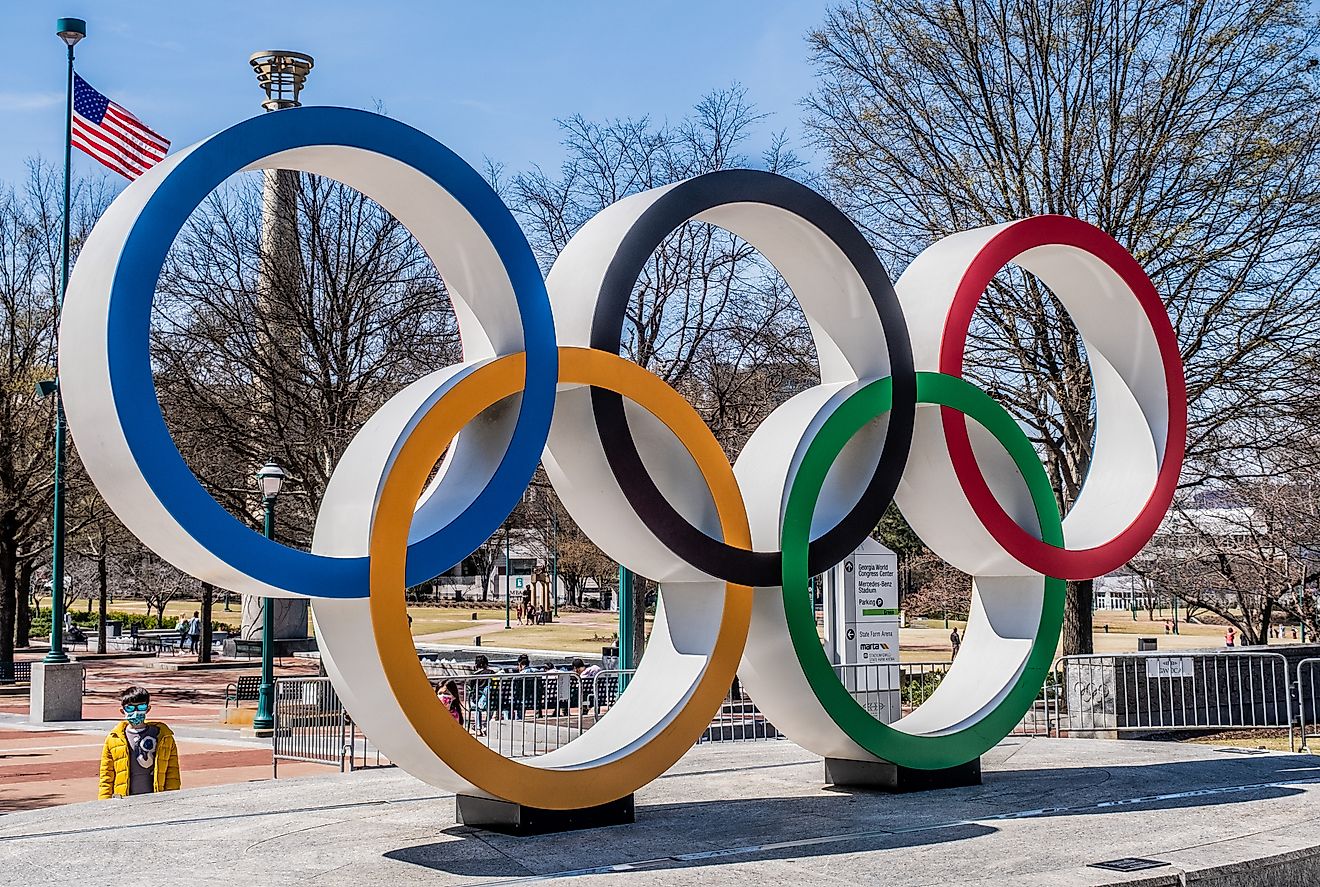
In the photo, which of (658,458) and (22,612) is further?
(22,612)

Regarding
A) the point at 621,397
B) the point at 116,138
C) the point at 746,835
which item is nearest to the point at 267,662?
the point at 116,138

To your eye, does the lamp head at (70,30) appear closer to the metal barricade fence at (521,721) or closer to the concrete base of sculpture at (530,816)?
the metal barricade fence at (521,721)

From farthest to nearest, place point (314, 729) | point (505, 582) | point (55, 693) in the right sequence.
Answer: point (505, 582)
point (55, 693)
point (314, 729)

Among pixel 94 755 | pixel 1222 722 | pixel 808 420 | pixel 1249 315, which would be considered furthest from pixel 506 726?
pixel 1249 315

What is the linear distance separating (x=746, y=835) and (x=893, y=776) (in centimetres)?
208

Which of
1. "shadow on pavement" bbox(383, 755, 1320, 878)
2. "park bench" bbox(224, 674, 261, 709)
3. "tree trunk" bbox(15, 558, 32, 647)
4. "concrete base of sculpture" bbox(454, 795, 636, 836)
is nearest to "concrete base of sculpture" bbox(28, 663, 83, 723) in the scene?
"park bench" bbox(224, 674, 261, 709)

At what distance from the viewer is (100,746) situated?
2123 centimetres

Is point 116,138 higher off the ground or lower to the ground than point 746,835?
higher

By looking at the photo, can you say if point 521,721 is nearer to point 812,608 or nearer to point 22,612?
point 812,608

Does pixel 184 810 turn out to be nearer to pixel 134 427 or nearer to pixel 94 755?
pixel 134 427

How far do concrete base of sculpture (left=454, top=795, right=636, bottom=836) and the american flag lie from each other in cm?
1679

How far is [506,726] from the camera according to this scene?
1792 centimetres

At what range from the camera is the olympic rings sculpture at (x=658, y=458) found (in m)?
7.56

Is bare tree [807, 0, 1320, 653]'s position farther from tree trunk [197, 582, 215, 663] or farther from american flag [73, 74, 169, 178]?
tree trunk [197, 582, 215, 663]
